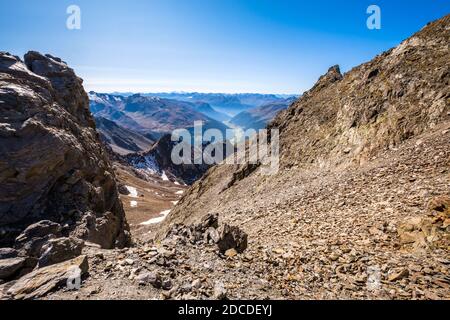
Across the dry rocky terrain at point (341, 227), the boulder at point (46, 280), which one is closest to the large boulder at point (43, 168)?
the dry rocky terrain at point (341, 227)

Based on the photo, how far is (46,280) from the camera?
395 inches

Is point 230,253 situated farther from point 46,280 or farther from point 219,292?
point 46,280

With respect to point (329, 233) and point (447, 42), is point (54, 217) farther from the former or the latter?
point (447, 42)

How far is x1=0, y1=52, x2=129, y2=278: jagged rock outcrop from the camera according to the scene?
26.9 metres

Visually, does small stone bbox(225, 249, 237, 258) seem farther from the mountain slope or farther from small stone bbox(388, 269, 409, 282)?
small stone bbox(388, 269, 409, 282)

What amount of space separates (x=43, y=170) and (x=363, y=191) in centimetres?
3043

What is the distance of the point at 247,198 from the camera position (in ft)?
114

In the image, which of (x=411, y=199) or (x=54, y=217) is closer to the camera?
(x=411, y=199)

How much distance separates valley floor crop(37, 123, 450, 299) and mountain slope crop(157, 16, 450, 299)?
0.22ft

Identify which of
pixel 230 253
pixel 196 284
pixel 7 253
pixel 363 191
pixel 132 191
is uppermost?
pixel 363 191

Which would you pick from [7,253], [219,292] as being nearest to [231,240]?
[219,292]

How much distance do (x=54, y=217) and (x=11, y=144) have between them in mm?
8615

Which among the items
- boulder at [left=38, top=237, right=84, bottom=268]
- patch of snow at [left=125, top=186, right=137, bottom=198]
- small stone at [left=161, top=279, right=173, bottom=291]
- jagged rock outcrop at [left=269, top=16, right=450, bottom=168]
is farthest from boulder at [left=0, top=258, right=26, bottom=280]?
Result: patch of snow at [left=125, top=186, right=137, bottom=198]
